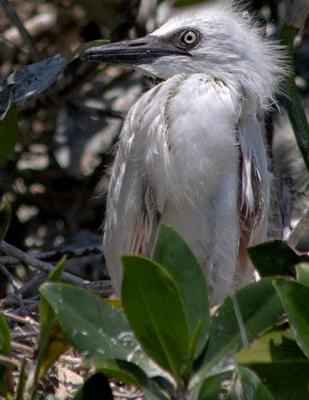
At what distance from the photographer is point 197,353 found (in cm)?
165

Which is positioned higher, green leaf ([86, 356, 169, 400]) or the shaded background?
green leaf ([86, 356, 169, 400])

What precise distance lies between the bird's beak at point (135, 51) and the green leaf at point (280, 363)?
1.41 meters

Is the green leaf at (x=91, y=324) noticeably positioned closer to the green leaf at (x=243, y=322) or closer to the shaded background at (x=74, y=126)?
the green leaf at (x=243, y=322)

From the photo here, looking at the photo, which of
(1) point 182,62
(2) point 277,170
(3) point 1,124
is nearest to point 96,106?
(2) point 277,170

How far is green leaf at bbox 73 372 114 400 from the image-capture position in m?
1.60

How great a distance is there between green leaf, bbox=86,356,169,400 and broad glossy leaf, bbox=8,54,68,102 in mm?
1137

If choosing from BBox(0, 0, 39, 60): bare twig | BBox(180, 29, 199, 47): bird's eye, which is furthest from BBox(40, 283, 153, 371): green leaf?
BBox(0, 0, 39, 60): bare twig

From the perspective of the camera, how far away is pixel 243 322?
1.67 m

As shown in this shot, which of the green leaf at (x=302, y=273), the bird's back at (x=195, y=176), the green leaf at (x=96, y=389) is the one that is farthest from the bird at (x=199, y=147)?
the green leaf at (x=96, y=389)

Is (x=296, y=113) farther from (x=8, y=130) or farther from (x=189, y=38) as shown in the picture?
(x=8, y=130)

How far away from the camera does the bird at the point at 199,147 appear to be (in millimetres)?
2789

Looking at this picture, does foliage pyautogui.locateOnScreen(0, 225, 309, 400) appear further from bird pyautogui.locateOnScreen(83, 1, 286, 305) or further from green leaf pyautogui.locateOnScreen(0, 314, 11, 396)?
bird pyautogui.locateOnScreen(83, 1, 286, 305)

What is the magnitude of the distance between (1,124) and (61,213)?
1451 mm

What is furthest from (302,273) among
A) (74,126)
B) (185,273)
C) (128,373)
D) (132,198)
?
(74,126)
